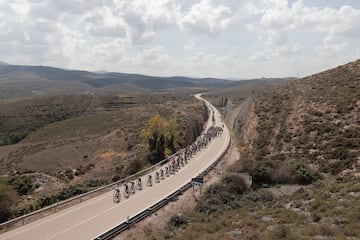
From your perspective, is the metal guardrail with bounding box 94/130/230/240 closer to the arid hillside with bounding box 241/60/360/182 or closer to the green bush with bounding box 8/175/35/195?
the arid hillside with bounding box 241/60/360/182

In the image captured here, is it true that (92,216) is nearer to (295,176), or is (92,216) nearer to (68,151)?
(295,176)

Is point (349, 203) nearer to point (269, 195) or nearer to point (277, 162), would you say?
point (269, 195)

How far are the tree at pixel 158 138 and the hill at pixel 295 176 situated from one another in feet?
32.3

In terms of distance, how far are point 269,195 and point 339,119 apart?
15784mm

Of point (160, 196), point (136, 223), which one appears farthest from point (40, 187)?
point (136, 223)

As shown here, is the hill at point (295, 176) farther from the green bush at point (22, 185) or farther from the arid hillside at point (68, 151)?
the green bush at point (22, 185)

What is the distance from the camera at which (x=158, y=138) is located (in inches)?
1746

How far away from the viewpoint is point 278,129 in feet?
130

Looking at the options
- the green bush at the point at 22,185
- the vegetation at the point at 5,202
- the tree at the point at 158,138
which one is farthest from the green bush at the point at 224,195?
the green bush at the point at 22,185

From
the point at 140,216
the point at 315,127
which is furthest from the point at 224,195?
the point at 315,127

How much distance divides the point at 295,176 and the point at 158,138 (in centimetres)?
2117

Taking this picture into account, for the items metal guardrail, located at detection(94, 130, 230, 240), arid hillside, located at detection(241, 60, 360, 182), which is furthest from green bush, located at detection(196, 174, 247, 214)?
arid hillside, located at detection(241, 60, 360, 182)

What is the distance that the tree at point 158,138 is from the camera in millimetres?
43244

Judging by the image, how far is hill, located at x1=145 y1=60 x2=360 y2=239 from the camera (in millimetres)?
14969
